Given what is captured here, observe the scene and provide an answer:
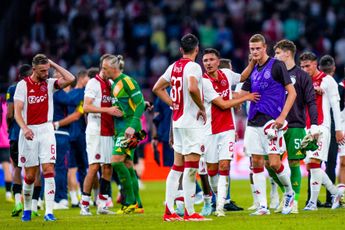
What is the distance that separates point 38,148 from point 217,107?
2.91m

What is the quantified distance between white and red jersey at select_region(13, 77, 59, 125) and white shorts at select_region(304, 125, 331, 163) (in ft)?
14.5

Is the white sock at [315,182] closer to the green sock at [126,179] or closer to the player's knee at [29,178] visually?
the green sock at [126,179]

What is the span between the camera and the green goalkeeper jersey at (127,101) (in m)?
17.2

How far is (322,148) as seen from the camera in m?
16.9

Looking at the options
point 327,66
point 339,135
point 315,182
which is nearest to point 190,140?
point 315,182

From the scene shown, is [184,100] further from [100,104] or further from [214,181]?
[100,104]

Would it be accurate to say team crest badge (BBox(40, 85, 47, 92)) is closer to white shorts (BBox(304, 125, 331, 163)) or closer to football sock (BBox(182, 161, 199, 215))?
football sock (BBox(182, 161, 199, 215))

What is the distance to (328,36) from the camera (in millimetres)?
34344

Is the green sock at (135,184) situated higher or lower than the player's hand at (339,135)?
lower

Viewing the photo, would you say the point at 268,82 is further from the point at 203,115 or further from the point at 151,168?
the point at 151,168

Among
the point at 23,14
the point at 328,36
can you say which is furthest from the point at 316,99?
the point at 23,14

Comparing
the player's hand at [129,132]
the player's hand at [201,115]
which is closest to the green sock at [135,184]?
the player's hand at [129,132]

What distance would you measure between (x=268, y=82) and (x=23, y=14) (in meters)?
21.7

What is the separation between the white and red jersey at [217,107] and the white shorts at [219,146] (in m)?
0.08
